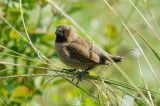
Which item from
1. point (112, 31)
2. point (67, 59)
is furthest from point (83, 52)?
point (112, 31)

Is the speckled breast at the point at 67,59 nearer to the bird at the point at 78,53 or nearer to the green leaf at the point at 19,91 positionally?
the bird at the point at 78,53

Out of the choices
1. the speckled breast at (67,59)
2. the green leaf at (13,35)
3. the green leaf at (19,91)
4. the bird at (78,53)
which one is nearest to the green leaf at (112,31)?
the bird at (78,53)

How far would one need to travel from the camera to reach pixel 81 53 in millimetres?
2924

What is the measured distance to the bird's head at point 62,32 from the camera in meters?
2.99

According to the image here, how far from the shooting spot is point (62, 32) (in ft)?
10.1

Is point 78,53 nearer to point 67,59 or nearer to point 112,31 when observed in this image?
point 67,59

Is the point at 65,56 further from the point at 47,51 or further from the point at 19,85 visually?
the point at 19,85

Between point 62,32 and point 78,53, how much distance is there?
325 mm

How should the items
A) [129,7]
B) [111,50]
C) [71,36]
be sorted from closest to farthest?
[71,36], [111,50], [129,7]

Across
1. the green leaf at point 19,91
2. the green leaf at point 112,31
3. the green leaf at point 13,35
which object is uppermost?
the green leaf at point 13,35

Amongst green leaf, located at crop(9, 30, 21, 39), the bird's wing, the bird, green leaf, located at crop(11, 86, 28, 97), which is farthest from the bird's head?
green leaf, located at crop(11, 86, 28, 97)

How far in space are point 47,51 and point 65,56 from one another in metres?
0.34

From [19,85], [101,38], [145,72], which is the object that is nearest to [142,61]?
[145,72]

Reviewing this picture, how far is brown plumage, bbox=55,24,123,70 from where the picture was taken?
115 inches
